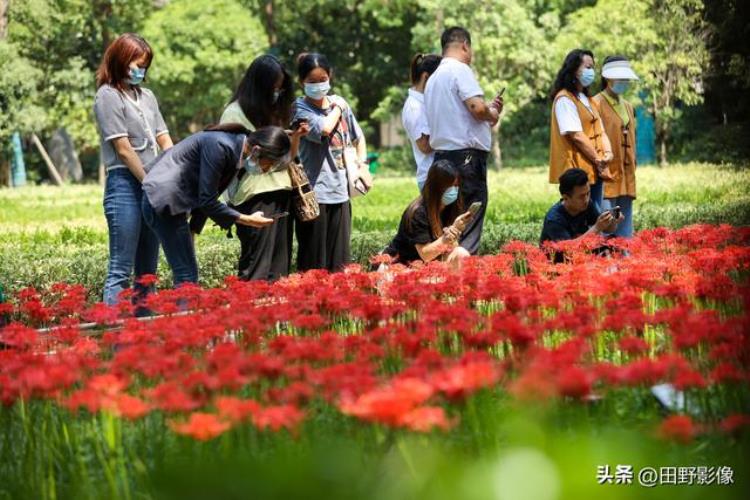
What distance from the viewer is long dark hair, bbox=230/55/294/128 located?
6980 mm

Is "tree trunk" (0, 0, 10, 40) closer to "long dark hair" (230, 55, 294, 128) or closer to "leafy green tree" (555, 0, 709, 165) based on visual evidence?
"leafy green tree" (555, 0, 709, 165)

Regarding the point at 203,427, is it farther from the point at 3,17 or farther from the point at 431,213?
the point at 3,17

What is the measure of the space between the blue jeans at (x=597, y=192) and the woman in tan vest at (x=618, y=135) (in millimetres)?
190

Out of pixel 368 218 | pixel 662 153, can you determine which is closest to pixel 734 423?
pixel 368 218

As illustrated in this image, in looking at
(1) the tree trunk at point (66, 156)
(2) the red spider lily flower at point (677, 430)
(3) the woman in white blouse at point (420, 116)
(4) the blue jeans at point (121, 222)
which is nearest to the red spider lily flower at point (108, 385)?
(2) the red spider lily flower at point (677, 430)

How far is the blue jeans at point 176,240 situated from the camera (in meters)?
6.87

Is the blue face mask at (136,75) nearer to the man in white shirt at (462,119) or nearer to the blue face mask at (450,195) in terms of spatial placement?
the blue face mask at (450,195)

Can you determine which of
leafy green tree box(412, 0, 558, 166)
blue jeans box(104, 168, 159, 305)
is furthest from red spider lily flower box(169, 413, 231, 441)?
leafy green tree box(412, 0, 558, 166)

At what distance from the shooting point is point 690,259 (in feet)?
18.7

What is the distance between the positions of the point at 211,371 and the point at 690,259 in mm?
2657

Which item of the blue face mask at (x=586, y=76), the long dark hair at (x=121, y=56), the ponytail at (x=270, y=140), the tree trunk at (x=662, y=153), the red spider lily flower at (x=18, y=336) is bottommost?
the tree trunk at (x=662, y=153)

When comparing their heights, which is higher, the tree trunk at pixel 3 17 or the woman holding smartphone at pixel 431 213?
the tree trunk at pixel 3 17

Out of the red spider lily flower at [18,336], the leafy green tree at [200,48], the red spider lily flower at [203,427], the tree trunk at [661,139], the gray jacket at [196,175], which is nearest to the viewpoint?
the red spider lily flower at [203,427]

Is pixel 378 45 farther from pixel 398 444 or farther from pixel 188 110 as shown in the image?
pixel 398 444
